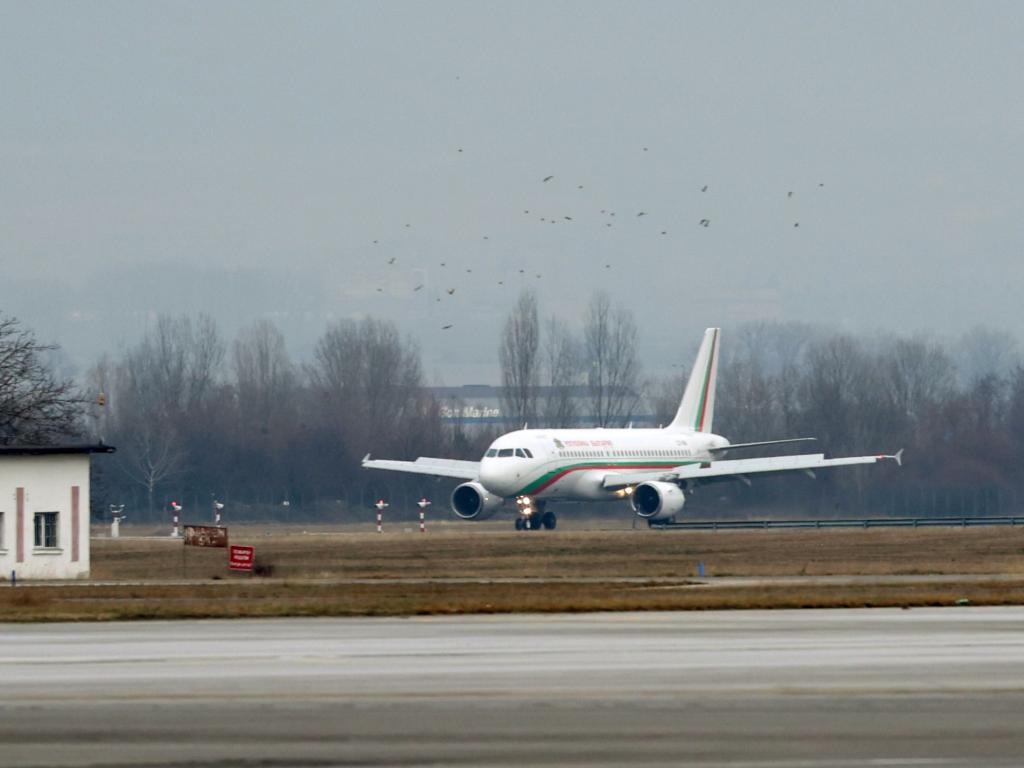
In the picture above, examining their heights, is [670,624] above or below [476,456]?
below

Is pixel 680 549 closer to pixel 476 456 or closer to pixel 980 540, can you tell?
pixel 980 540

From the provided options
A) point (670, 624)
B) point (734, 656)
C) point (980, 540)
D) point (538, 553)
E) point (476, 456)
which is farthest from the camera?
point (476, 456)

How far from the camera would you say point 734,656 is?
73.4ft

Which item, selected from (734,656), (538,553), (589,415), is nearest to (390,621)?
(734,656)

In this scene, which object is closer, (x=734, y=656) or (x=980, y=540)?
(x=734, y=656)

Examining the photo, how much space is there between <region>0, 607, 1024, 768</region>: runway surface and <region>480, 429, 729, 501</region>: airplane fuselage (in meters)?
42.5

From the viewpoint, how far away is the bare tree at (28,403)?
194ft

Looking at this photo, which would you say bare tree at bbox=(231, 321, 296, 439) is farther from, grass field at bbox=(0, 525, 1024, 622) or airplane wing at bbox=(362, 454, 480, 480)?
grass field at bbox=(0, 525, 1024, 622)

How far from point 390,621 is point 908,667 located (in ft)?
34.7

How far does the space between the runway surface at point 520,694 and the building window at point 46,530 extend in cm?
1736

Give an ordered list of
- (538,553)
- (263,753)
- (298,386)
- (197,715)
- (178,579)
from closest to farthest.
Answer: (263,753)
(197,715)
(178,579)
(538,553)
(298,386)

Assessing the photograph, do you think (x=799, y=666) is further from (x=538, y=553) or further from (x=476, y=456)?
(x=476, y=456)

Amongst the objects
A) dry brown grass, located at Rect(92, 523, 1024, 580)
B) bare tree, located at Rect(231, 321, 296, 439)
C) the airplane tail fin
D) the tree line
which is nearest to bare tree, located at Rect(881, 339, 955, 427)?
the tree line

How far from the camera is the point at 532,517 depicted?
7294cm
